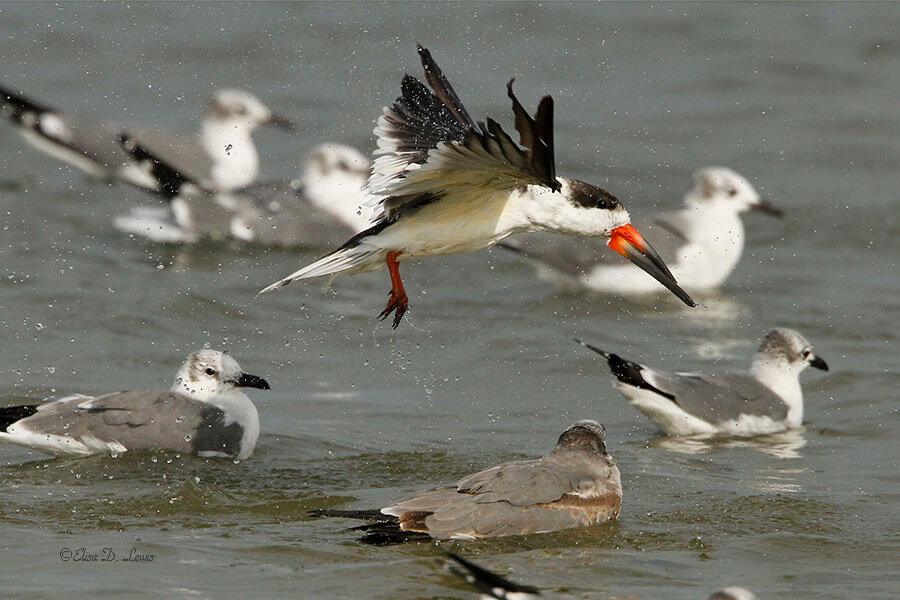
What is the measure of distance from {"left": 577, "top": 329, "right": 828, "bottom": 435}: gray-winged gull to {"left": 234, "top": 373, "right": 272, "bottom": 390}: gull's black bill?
1978 millimetres

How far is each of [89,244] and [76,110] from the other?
12.3ft

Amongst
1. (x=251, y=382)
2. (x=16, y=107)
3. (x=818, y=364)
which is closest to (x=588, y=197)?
(x=251, y=382)

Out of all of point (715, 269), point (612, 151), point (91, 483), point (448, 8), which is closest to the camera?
point (91, 483)

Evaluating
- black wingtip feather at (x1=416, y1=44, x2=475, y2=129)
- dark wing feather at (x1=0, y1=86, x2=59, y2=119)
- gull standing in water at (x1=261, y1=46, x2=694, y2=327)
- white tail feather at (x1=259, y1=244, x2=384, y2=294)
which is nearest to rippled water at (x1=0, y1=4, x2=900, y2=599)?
dark wing feather at (x1=0, y1=86, x2=59, y2=119)

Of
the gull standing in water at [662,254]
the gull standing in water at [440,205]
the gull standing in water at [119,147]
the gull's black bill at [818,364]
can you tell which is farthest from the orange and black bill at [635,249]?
the gull standing in water at [119,147]

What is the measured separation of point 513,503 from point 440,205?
152 cm

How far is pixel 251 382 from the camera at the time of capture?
8352 millimetres

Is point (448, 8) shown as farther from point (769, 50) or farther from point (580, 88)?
point (769, 50)

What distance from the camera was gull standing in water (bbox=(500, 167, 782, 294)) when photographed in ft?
37.9

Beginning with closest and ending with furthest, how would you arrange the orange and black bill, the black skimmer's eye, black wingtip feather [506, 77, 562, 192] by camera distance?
1. black wingtip feather [506, 77, 562, 192]
2. the black skimmer's eye
3. the orange and black bill

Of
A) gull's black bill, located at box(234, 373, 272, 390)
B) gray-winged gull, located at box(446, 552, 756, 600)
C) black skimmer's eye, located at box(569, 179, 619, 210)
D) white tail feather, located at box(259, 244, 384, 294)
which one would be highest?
black skimmer's eye, located at box(569, 179, 619, 210)

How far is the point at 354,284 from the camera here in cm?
1193

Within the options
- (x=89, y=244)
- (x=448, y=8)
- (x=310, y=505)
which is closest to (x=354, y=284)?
(x=89, y=244)

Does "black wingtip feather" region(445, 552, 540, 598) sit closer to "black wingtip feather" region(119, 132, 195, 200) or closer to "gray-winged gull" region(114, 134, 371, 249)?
"gray-winged gull" region(114, 134, 371, 249)
